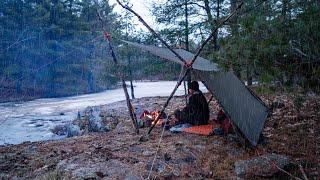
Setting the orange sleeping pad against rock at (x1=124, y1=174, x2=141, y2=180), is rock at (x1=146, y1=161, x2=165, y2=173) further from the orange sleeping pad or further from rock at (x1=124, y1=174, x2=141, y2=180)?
the orange sleeping pad

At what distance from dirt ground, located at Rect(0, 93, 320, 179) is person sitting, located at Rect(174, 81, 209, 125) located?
644mm

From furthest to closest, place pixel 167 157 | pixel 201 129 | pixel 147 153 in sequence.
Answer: pixel 201 129 < pixel 147 153 < pixel 167 157

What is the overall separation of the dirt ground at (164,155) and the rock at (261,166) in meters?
0.10

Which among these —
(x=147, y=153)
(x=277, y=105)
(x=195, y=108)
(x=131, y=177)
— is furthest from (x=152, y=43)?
(x=131, y=177)

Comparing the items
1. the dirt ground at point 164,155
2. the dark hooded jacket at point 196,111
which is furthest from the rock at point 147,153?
the dark hooded jacket at point 196,111

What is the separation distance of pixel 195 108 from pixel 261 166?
3.08m

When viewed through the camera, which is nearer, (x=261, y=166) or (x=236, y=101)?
(x=261, y=166)

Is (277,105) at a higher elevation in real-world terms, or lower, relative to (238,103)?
lower

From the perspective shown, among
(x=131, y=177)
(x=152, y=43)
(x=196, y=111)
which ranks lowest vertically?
(x=131, y=177)

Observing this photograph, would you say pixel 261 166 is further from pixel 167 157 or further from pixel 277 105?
pixel 277 105

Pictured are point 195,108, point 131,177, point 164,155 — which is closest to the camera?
point 131,177

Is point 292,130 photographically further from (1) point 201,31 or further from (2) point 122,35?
(2) point 122,35

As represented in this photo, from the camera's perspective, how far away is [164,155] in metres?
5.96

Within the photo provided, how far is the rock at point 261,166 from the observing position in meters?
4.94
